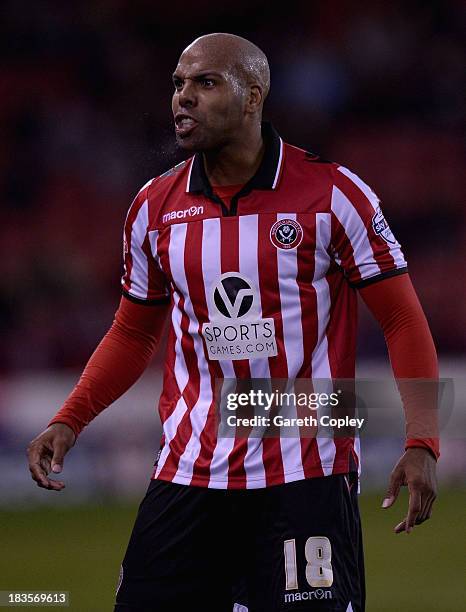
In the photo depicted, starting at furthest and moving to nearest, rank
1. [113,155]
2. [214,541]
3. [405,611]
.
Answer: [113,155] < [405,611] < [214,541]

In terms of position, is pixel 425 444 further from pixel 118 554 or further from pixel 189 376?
pixel 118 554

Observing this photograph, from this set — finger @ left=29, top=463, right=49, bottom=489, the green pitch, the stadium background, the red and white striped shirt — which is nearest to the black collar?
the red and white striped shirt

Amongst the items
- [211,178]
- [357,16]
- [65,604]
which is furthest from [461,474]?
[211,178]

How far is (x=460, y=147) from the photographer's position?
11.7 meters

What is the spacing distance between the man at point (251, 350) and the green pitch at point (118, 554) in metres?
2.52

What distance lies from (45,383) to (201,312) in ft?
19.8

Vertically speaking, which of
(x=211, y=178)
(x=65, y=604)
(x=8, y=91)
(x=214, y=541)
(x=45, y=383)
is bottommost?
(x=214, y=541)

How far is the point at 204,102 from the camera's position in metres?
3.47

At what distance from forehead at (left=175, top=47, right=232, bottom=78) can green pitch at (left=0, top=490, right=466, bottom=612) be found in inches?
119

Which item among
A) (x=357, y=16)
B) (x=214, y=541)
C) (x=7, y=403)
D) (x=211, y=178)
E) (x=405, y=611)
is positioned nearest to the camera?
(x=214, y=541)

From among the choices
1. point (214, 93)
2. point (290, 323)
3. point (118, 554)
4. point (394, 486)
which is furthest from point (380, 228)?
point (118, 554)

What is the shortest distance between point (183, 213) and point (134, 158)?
7918 mm

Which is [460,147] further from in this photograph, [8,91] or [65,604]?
[65,604]

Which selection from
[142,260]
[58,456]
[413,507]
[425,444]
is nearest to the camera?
[413,507]
